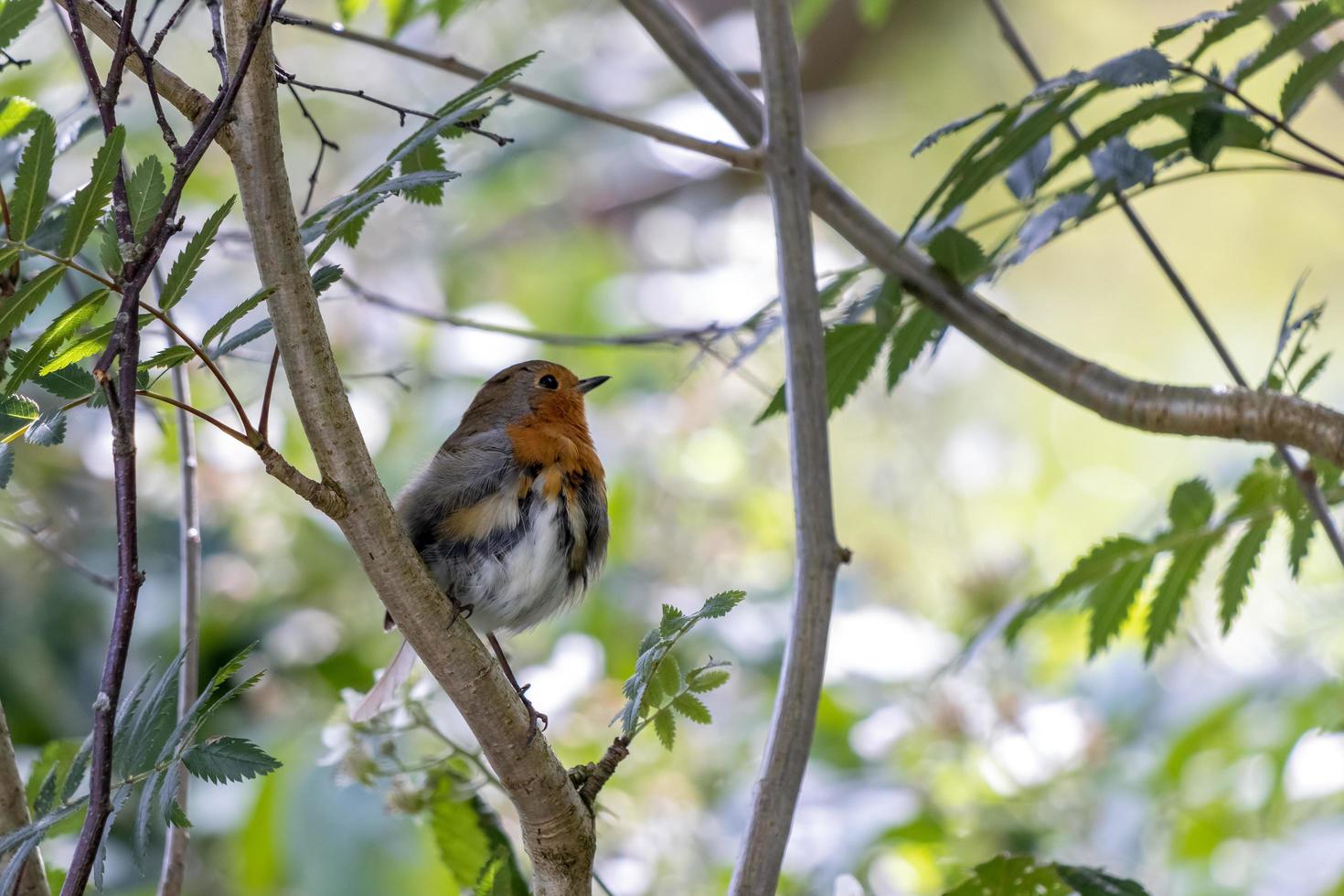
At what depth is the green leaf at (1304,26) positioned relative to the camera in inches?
59.0

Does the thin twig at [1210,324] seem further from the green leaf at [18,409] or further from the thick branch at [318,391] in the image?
the green leaf at [18,409]

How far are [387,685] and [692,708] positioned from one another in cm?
94

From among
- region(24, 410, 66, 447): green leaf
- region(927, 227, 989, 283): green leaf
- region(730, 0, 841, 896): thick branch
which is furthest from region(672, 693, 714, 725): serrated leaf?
region(927, 227, 989, 283): green leaf

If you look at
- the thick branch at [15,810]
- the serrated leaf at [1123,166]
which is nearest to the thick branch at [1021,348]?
the serrated leaf at [1123,166]

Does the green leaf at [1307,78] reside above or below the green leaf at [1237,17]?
above

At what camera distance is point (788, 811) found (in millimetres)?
1623

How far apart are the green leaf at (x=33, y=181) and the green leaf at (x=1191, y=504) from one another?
5.35 feet

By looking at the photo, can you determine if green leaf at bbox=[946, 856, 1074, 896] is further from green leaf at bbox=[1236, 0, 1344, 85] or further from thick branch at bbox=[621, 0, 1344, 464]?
green leaf at bbox=[1236, 0, 1344, 85]

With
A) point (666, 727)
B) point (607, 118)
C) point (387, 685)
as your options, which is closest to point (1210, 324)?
point (607, 118)

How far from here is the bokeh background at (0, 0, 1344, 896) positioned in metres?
3.08

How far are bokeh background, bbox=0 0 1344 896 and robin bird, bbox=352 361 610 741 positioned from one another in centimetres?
28

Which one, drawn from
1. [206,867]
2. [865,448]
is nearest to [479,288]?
[865,448]

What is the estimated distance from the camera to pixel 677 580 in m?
4.22

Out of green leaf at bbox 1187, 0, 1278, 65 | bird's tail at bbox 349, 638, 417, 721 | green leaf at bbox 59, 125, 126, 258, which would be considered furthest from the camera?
bird's tail at bbox 349, 638, 417, 721
